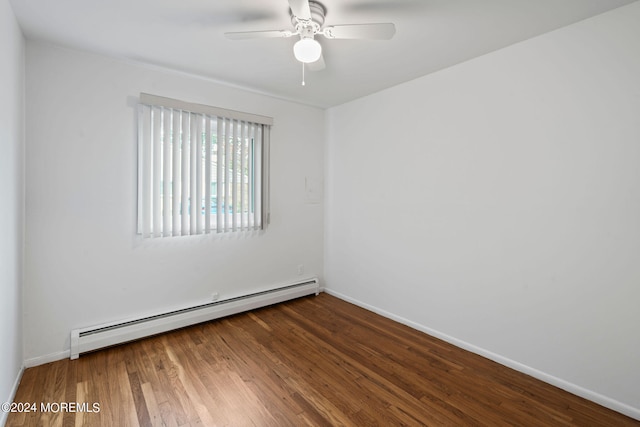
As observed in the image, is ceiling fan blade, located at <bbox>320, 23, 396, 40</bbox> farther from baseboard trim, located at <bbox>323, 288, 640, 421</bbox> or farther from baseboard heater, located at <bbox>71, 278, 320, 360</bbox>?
baseboard heater, located at <bbox>71, 278, 320, 360</bbox>

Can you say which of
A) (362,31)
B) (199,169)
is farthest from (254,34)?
(199,169)

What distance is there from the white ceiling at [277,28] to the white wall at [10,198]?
0.99 feet

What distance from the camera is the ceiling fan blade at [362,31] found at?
1.80 m

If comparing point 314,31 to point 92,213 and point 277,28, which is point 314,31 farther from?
point 92,213

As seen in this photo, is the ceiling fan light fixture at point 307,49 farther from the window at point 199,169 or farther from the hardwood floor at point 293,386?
the hardwood floor at point 293,386

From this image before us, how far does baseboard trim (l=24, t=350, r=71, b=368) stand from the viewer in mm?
2293

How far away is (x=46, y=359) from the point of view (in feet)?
7.73

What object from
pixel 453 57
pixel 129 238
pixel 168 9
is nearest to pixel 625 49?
pixel 453 57

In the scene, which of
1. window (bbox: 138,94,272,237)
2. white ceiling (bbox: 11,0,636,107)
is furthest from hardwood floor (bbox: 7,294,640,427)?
white ceiling (bbox: 11,0,636,107)

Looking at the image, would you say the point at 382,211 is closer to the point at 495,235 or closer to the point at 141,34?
the point at 495,235

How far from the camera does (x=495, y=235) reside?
98.0 inches

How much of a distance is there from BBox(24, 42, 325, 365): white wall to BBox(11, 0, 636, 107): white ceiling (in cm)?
24

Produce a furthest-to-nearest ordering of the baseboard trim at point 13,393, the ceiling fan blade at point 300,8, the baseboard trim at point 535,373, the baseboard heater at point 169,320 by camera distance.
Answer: the baseboard heater at point 169,320 < the baseboard trim at point 535,373 < the baseboard trim at point 13,393 < the ceiling fan blade at point 300,8

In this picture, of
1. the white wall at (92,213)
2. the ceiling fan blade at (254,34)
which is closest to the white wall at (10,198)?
the white wall at (92,213)
